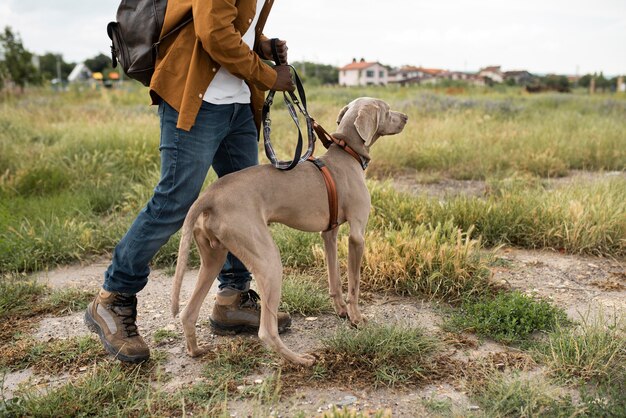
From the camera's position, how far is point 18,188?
274 inches

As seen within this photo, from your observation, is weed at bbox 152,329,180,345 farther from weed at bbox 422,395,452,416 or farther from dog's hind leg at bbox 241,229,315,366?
weed at bbox 422,395,452,416

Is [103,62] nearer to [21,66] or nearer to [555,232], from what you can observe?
[21,66]

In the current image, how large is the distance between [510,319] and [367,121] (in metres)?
1.64

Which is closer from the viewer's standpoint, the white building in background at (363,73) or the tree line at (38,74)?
the tree line at (38,74)

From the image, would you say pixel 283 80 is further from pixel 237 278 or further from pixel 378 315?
pixel 378 315

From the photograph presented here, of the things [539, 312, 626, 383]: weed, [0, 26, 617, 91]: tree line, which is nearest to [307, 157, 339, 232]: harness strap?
[539, 312, 626, 383]: weed

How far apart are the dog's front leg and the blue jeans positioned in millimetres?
1010

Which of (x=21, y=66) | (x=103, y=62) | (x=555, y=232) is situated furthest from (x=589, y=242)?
(x=103, y=62)

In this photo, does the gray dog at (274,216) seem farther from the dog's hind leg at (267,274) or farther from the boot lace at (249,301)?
the boot lace at (249,301)

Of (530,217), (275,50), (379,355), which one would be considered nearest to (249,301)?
(379,355)

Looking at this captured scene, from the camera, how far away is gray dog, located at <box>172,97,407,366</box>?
308cm

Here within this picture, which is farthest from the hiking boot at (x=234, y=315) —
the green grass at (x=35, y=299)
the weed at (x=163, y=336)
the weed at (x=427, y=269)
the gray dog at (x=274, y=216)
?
the green grass at (x=35, y=299)

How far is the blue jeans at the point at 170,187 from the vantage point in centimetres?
321

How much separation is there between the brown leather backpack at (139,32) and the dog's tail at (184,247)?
0.84 m
